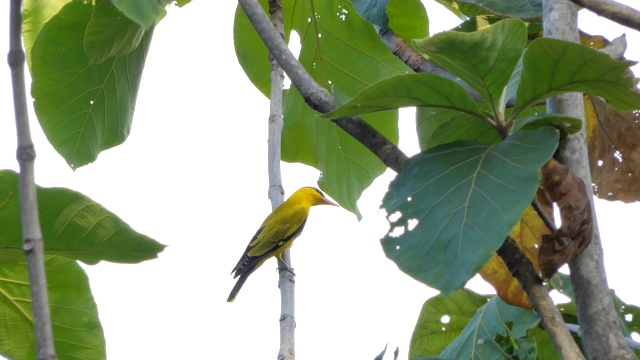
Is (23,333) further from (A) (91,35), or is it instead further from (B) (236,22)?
(B) (236,22)

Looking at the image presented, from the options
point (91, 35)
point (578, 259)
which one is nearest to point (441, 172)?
point (578, 259)

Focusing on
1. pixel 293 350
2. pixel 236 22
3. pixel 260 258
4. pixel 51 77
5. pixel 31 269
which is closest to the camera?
pixel 31 269

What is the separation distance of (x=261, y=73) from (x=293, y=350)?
1921mm

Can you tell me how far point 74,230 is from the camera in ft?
6.31

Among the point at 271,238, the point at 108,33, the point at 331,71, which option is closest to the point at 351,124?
the point at 108,33

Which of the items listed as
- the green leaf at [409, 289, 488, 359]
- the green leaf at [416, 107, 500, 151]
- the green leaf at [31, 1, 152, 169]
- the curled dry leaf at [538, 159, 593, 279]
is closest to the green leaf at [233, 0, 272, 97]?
the green leaf at [31, 1, 152, 169]

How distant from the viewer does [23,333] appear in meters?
2.18

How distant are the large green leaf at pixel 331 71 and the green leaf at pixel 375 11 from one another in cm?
92

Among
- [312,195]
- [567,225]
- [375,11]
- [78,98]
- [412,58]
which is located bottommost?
[567,225]

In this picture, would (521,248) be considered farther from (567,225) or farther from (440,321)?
(440,321)

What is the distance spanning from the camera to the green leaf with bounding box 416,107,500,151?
1.77m

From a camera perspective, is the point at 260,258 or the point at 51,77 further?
the point at 260,258

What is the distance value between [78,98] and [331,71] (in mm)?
1069

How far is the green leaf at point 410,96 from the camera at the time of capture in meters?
1.50
